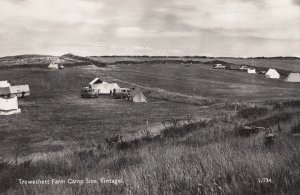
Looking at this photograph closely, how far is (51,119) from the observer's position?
4169cm

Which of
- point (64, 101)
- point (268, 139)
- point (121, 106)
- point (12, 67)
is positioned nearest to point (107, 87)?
point (64, 101)

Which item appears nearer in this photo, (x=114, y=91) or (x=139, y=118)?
(x=139, y=118)

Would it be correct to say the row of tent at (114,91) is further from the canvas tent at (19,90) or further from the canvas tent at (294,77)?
the canvas tent at (294,77)

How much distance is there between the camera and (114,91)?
63938mm

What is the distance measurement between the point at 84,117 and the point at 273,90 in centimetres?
3894

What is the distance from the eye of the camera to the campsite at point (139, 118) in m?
7.05

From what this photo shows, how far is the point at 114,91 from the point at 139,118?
2349 centimetres

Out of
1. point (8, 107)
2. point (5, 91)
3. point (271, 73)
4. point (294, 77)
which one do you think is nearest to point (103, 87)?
point (5, 91)

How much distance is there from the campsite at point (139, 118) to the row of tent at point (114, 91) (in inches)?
8.1

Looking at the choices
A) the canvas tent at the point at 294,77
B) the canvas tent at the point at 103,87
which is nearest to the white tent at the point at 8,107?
the canvas tent at the point at 103,87

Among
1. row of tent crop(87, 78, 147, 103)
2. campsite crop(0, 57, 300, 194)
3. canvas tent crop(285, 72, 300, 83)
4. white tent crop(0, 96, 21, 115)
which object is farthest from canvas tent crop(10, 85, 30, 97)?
canvas tent crop(285, 72, 300, 83)

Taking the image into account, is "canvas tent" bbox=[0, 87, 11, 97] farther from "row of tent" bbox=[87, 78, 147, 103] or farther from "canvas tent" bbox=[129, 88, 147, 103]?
"canvas tent" bbox=[129, 88, 147, 103]

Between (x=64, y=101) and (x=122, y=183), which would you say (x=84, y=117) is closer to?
(x=64, y=101)

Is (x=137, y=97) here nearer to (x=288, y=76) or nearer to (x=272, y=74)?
(x=288, y=76)
